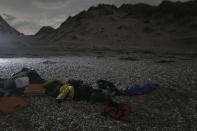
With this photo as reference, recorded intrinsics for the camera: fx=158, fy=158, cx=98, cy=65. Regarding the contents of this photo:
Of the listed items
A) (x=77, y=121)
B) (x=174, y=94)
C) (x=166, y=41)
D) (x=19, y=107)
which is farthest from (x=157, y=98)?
(x=166, y=41)

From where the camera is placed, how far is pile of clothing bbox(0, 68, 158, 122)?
14.7 ft

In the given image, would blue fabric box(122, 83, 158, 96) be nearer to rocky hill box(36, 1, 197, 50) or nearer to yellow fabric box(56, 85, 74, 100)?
yellow fabric box(56, 85, 74, 100)

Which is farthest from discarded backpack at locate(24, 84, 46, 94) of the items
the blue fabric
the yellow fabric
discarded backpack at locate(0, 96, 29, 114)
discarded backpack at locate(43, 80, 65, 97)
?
the blue fabric

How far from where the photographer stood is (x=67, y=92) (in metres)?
5.27

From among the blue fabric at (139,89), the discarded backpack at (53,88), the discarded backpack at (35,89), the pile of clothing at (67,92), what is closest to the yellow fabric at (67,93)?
the pile of clothing at (67,92)

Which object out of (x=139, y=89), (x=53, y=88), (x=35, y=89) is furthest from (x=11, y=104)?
(x=139, y=89)

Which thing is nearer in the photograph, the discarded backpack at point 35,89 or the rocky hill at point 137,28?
the discarded backpack at point 35,89

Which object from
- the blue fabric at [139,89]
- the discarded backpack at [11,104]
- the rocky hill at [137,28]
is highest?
the rocky hill at [137,28]

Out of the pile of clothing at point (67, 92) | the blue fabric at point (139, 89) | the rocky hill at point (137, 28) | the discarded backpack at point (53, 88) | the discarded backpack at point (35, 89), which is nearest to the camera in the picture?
the pile of clothing at point (67, 92)

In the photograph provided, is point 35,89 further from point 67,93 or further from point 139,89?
point 139,89

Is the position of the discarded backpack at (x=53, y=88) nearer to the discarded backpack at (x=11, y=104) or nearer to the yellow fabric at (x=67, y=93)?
the yellow fabric at (x=67, y=93)

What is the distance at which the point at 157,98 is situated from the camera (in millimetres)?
5637

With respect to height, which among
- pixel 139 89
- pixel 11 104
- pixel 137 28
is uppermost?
pixel 137 28

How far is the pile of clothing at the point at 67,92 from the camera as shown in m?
4.49
